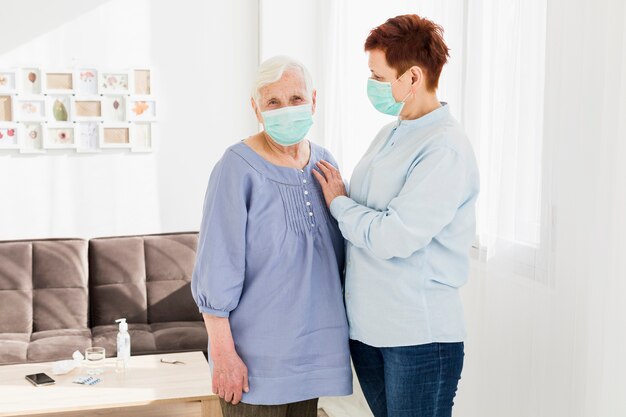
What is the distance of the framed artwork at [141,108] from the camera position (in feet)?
14.1

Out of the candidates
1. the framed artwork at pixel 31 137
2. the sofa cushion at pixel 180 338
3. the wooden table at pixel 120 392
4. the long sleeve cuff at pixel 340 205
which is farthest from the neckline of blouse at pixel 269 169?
the framed artwork at pixel 31 137

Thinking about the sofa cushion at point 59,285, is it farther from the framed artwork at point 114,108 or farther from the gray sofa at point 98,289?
the framed artwork at point 114,108

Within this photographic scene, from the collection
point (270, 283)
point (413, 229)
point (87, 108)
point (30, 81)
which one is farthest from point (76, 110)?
point (413, 229)

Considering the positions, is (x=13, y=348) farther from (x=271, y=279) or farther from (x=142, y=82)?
(x=271, y=279)

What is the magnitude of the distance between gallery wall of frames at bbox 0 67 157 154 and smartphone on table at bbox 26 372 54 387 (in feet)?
5.64

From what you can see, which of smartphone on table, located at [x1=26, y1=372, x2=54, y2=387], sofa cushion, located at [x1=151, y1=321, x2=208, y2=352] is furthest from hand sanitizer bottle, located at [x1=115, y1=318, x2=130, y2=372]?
sofa cushion, located at [x1=151, y1=321, x2=208, y2=352]

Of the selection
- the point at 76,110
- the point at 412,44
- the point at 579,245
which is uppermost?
the point at 412,44

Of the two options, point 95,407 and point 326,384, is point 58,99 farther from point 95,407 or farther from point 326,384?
point 326,384

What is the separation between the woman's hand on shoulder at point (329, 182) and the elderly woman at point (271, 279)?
4cm

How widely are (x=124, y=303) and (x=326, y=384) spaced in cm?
235

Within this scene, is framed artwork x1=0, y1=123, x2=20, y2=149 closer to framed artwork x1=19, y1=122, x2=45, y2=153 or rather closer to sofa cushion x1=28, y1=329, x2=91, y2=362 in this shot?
framed artwork x1=19, y1=122, x2=45, y2=153

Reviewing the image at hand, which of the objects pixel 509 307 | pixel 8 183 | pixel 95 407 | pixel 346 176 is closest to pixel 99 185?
pixel 8 183

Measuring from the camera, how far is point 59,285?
381 cm

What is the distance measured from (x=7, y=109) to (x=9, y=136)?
15 centimetres
